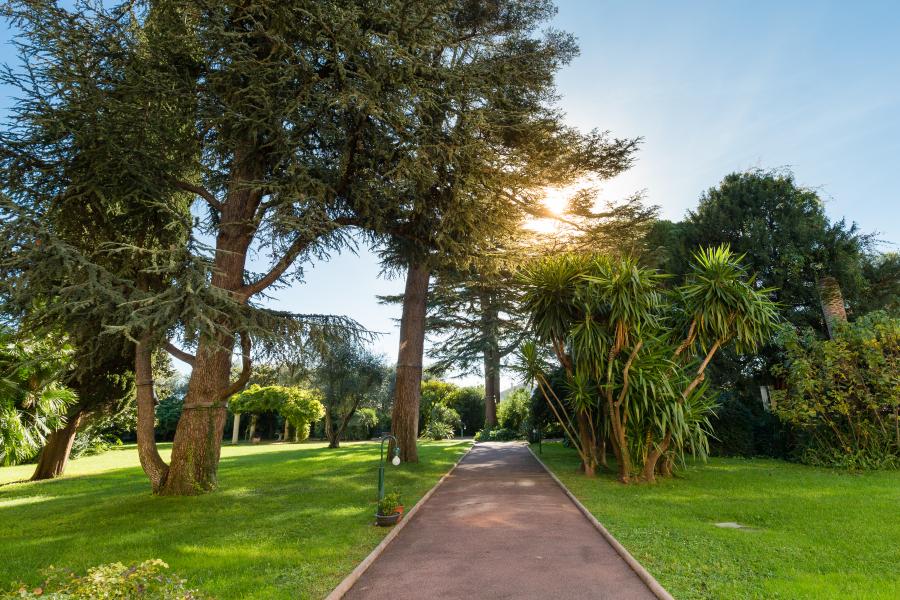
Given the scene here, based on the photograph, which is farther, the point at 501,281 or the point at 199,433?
the point at 501,281

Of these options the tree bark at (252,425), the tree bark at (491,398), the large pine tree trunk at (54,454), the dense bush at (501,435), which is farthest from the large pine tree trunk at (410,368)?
the tree bark at (252,425)

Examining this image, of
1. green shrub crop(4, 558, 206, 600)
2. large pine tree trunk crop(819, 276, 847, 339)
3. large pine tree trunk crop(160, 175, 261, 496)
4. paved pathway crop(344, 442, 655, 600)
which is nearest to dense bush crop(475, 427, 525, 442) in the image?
large pine tree trunk crop(819, 276, 847, 339)

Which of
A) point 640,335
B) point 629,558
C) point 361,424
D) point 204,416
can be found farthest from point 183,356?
point 361,424

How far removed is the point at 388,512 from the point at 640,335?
21.8 feet

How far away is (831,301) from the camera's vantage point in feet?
48.1

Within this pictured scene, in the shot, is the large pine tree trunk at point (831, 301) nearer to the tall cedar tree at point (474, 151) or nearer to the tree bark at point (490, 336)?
the tall cedar tree at point (474, 151)

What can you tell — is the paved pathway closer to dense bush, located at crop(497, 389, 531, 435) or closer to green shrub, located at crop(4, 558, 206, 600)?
green shrub, located at crop(4, 558, 206, 600)

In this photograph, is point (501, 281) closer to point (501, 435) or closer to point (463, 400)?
point (501, 435)

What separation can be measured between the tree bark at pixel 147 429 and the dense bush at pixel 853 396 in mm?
15583

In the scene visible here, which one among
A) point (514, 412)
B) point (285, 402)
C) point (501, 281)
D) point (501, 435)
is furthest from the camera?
point (285, 402)

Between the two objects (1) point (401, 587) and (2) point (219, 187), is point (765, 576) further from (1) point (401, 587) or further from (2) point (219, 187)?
(2) point (219, 187)

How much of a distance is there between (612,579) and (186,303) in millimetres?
6464

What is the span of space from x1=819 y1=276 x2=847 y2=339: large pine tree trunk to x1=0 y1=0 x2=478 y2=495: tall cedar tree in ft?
47.3

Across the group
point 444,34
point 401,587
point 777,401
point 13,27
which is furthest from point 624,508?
point 13,27
